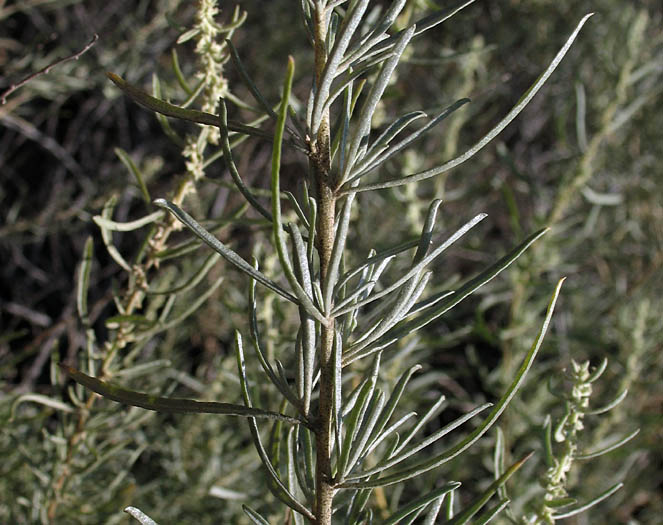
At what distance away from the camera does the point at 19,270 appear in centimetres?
219

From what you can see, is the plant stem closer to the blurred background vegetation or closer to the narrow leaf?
the narrow leaf

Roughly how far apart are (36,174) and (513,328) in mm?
1746

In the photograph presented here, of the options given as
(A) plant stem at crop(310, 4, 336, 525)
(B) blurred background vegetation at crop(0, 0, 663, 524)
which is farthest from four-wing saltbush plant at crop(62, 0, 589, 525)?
(B) blurred background vegetation at crop(0, 0, 663, 524)

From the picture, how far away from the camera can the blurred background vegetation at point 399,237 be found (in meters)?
0.97

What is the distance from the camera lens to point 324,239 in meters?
0.41

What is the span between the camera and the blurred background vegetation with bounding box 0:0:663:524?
97 centimetres

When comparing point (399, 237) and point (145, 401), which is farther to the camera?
point (399, 237)

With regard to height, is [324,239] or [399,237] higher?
[324,239]

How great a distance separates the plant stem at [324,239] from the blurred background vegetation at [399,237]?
0.65ft

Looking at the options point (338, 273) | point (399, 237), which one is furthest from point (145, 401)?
point (399, 237)

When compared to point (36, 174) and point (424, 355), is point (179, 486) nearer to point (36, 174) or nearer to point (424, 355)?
point (424, 355)

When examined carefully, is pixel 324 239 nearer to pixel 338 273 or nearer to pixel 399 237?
pixel 338 273

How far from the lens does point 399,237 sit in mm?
1480

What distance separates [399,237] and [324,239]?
3.54 ft
